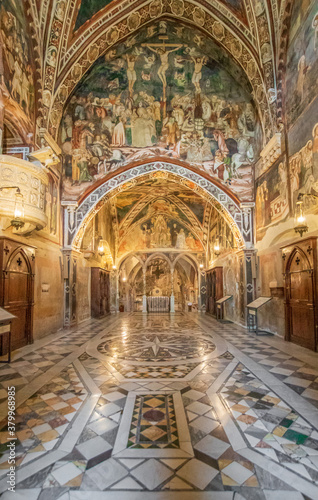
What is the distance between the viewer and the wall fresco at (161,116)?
11.8m

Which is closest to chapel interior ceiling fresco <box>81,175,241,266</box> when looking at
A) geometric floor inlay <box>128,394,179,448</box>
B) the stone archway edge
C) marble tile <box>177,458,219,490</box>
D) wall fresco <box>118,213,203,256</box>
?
wall fresco <box>118,213,203,256</box>

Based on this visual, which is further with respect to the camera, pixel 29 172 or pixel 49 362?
pixel 29 172

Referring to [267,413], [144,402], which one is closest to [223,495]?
[267,413]

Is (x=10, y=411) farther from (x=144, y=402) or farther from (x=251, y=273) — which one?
(x=251, y=273)

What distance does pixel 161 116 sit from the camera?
12047 millimetres

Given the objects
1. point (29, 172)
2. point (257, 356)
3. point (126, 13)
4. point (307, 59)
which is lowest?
point (257, 356)

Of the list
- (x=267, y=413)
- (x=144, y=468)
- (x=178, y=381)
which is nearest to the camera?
(x=144, y=468)

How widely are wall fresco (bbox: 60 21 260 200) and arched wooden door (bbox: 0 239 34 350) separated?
4.59 metres

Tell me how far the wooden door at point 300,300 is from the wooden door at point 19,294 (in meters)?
7.27

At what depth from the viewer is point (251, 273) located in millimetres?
11164

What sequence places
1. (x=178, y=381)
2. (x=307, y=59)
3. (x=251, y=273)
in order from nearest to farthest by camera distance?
(x=178, y=381) < (x=307, y=59) < (x=251, y=273)

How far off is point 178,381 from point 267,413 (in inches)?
63.8

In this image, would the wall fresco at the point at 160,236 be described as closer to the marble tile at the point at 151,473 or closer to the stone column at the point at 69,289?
the stone column at the point at 69,289

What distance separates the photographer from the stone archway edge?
11617mm
